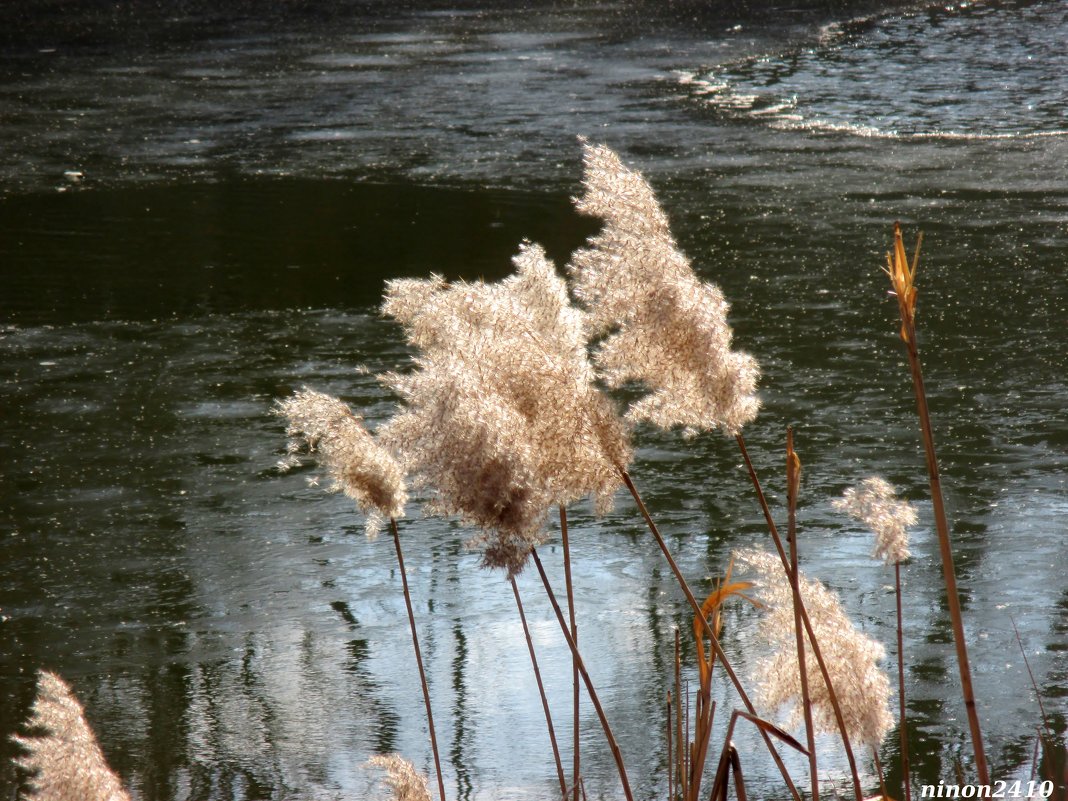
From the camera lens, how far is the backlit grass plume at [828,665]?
5.34ft

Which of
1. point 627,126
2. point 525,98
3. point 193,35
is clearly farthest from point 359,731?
point 193,35

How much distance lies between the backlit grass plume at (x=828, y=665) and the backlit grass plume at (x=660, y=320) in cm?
32

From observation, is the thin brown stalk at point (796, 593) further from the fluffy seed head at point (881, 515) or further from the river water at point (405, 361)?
the river water at point (405, 361)

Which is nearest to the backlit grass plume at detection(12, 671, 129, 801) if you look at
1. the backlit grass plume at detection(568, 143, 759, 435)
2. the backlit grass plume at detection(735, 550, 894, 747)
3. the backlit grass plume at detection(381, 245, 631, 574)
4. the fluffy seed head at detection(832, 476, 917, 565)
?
the backlit grass plume at detection(381, 245, 631, 574)

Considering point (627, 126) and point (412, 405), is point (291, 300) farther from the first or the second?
point (412, 405)

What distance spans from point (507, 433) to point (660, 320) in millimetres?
210

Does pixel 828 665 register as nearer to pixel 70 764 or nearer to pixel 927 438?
pixel 927 438

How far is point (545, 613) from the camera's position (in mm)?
3912

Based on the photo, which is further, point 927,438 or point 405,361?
point 405,361

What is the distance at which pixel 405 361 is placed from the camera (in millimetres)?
5832

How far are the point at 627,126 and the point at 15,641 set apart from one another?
292 inches

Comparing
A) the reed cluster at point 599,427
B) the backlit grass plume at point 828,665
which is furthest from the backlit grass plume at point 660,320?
Result: the backlit grass plume at point 828,665

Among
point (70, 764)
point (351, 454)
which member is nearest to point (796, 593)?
point (351, 454)

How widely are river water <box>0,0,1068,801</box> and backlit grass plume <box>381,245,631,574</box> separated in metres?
1.61
